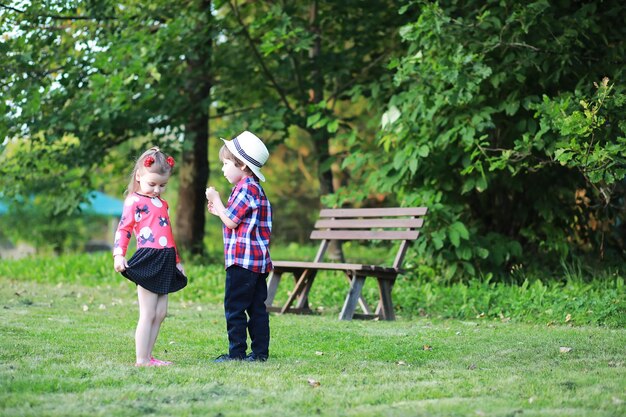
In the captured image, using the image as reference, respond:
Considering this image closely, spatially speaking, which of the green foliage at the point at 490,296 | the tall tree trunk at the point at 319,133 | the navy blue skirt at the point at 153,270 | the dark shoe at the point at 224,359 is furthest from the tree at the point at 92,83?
the dark shoe at the point at 224,359

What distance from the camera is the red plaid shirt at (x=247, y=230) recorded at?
5.69 meters

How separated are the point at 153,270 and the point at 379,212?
13.7 feet

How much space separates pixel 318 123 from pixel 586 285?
156 inches

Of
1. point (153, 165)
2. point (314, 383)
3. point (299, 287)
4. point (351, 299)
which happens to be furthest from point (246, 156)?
point (299, 287)

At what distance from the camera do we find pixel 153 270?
5402 mm

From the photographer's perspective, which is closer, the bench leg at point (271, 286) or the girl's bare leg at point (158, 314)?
the girl's bare leg at point (158, 314)

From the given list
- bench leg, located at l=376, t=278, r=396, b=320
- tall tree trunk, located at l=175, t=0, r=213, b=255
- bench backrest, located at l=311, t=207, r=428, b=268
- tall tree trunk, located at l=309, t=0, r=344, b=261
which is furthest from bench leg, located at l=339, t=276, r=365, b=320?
tall tree trunk, located at l=175, t=0, r=213, b=255

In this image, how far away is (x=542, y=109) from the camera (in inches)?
335

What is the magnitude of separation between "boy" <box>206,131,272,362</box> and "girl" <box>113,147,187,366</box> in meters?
0.36

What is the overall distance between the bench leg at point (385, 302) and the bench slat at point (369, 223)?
68cm

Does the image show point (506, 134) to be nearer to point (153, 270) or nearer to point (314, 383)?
point (153, 270)

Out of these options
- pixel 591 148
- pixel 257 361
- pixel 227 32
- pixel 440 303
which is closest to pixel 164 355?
pixel 257 361

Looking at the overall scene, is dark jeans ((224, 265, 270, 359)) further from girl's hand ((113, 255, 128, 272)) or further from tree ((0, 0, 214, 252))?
tree ((0, 0, 214, 252))

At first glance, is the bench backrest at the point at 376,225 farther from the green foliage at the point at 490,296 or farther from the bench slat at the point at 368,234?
the green foliage at the point at 490,296
